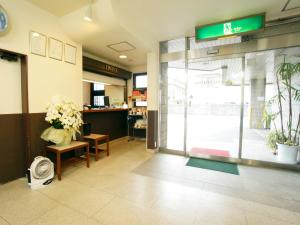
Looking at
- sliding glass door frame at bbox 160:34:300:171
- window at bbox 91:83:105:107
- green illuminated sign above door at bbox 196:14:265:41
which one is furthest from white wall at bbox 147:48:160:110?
window at bbox 91:83:105:107

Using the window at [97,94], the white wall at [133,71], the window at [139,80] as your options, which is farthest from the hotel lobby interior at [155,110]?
the window at [97,94]

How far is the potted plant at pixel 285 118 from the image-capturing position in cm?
291

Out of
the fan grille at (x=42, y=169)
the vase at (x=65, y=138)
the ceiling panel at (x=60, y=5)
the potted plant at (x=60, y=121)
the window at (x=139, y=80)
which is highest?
the ceiling panel at (x=60, y=5)

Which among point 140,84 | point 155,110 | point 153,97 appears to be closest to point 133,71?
point 140,84

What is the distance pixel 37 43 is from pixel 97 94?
12.0ft

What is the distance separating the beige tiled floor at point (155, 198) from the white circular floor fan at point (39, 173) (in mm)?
102

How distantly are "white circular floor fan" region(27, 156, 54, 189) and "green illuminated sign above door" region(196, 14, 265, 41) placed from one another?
3570 millimetres

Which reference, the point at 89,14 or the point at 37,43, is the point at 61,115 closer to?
the point at 37,43

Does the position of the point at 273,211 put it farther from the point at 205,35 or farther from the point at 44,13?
the point at 44,13

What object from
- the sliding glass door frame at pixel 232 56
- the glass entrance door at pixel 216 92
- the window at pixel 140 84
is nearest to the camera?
the sliding glass door frame at pixel 232 56

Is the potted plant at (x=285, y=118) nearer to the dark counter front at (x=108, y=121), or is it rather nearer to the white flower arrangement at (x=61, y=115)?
the white flower arrangement at (x=61, y=115)

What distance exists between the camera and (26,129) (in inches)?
101

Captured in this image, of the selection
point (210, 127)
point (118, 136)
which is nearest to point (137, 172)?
point (118, 136)

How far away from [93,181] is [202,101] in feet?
10.5
